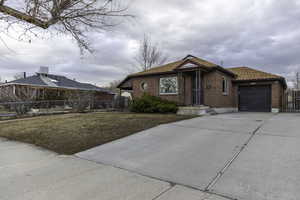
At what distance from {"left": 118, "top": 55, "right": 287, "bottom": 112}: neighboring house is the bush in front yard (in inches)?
56.7

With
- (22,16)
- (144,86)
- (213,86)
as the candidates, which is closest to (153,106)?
(144,86)

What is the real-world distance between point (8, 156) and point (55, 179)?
8.54ft

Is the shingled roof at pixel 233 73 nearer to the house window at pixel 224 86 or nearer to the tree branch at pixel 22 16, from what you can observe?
the house window at pixel 224 86

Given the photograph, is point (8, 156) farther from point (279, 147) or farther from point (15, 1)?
point (279, 147)

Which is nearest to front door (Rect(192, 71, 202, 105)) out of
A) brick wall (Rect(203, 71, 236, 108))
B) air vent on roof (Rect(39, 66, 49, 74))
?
brick wall (Rect(203, 71, 236, 108))

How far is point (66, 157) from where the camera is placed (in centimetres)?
480

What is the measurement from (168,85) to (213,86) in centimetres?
362

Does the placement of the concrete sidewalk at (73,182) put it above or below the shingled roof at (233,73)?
below

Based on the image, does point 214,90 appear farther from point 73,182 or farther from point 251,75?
point 73,182

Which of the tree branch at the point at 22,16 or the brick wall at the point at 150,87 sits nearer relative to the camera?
the tree branch at the point at 22,16

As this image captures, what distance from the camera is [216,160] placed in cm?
418

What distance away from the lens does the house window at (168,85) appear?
48.6 ft

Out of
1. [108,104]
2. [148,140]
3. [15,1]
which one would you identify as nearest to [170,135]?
[148,140]

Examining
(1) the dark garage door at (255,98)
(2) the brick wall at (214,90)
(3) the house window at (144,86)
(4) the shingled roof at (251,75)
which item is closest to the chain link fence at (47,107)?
(3) the house window at (144,86)
